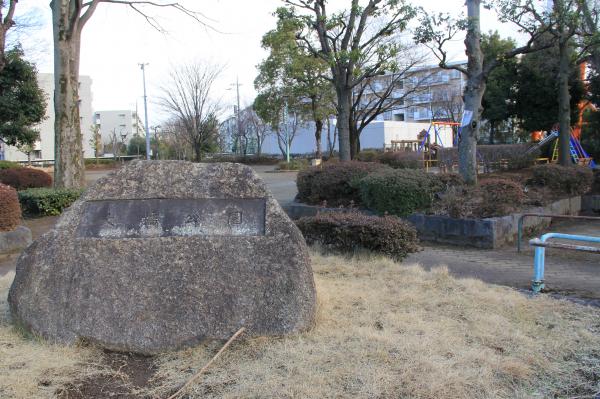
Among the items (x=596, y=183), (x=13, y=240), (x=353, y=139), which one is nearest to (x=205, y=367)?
(x=13, y=240)

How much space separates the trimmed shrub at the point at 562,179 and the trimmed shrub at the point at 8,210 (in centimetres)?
1167

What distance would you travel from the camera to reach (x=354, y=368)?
338 centimetres

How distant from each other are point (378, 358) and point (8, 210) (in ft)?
25.4

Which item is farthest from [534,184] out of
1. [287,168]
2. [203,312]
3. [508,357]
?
[287,168]

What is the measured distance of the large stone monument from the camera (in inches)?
150

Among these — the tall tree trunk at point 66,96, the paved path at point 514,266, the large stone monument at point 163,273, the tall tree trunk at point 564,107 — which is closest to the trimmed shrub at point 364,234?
the paved path at point 514,266

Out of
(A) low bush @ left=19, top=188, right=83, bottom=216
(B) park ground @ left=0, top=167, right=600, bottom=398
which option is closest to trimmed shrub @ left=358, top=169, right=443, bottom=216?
(B) park ground @ left=0, top=167, right=600, bottom=398

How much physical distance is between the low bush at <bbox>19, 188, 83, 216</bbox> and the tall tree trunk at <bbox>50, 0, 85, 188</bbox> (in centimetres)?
75

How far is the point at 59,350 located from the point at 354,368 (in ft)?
6.90

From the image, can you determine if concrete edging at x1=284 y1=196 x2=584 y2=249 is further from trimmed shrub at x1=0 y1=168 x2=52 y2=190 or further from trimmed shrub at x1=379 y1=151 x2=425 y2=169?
trimmed shrub at x1=0 y1=168 x2=52 y2=190

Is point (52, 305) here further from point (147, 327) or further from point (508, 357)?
point (508, 357)

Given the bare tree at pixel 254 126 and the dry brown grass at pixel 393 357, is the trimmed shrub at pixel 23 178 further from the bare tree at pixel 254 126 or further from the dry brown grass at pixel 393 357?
the bare tree at pixel 254 126

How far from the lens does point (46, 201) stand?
1202cm

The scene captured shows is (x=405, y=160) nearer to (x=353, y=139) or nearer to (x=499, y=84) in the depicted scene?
(x=353, y=139)
